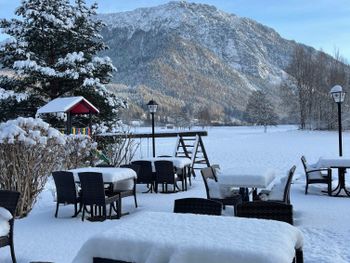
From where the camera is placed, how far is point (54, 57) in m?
18.4

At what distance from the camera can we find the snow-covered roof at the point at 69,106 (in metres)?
12.5

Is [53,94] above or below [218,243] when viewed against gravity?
above

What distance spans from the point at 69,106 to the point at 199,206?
9234 mm

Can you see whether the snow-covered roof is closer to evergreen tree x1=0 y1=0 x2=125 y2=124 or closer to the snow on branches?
evergreen tree x1=0 y1=0 x2=125 y2=124

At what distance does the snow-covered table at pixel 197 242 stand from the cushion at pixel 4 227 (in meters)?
2.15

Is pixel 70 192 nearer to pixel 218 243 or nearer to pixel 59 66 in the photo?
pixel 218 243

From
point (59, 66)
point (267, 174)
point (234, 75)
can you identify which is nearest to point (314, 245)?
point (267, 174)

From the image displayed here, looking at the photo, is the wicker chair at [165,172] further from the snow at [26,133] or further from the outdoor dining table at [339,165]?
the outdoor dining table at [339,165]

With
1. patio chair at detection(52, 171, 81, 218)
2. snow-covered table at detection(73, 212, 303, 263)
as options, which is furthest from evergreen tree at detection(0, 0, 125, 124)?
snow-covered table at detection(73, 212, 303, 263)

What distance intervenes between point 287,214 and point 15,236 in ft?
13.9

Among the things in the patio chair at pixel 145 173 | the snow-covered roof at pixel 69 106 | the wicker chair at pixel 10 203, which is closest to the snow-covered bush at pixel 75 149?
the snow-covered roof at pixel 69 106

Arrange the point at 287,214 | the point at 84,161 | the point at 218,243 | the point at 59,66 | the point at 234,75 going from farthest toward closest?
the point at 234,75, the point at 59,66, the point at 84,161, the point at 287,214, the point at 218,243

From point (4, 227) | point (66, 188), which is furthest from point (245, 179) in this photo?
point (4, 227)

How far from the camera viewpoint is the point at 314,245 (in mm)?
5492
